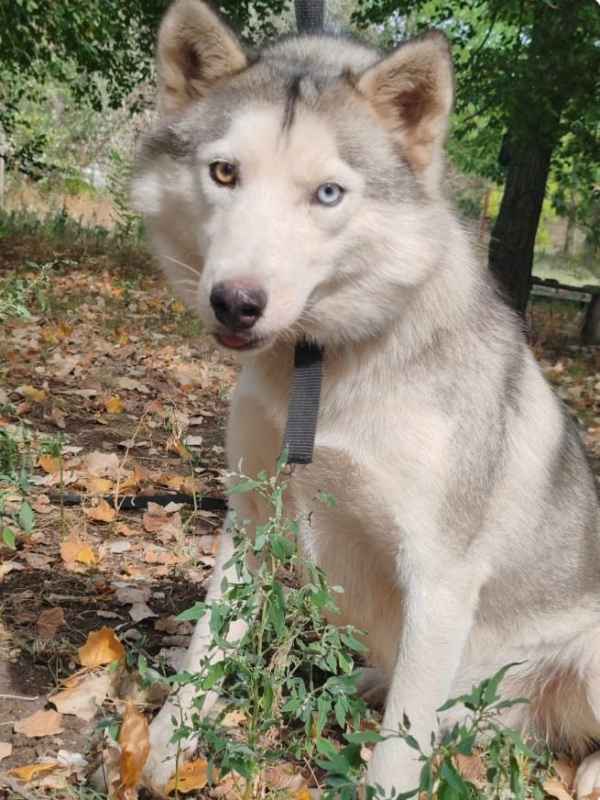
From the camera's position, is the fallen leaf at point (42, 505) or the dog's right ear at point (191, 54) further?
the fallen leaf at point (42, 505)

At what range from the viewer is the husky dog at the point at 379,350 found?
1.93 metres

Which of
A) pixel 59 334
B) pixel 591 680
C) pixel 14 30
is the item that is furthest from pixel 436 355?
pixel 14 30

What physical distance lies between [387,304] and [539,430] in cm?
74

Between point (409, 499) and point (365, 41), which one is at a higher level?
point (365, 41)

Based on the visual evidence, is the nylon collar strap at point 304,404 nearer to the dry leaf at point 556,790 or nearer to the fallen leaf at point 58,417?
the dry leaf at point 556,790

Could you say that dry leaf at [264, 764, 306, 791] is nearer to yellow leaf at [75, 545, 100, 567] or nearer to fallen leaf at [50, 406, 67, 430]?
yellow leaf at [75, 545, 100, 567]

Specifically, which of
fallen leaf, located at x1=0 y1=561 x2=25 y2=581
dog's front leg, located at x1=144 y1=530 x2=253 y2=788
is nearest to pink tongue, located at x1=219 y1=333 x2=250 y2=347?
dog's front leg, located at x1=144 y1=530 x2=253 y2=788

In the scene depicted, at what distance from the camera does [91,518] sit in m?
3.45

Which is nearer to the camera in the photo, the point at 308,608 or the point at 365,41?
the point at 308,608

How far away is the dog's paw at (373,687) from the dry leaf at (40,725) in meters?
1.11

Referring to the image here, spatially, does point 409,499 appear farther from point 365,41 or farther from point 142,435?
point 142,435

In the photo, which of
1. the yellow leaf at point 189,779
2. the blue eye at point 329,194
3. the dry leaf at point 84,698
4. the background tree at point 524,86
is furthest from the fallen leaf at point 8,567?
the background tree at point 524,86

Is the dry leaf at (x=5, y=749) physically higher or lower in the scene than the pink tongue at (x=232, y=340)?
lower

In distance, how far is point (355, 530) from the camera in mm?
2254
